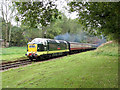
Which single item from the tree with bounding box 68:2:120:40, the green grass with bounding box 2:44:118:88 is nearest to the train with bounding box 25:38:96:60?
the green grass with bounding box 2:44:118:88

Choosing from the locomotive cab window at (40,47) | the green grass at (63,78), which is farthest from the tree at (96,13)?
the locomotive cab window at (40,47)

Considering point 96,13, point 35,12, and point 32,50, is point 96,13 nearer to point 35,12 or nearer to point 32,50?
point 35,12

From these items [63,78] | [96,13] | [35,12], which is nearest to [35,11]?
[35,12]

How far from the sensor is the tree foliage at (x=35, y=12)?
5047 millimetres

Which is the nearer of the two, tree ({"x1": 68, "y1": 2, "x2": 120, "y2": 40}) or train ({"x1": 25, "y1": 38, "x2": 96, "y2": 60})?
tree ({"x1": 68, "y1": 2, "x2": 120, "y2": 40})

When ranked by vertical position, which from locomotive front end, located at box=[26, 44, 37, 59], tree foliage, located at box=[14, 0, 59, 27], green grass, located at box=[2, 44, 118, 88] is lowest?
green grass, located at box=[2, 44, 118, 88]

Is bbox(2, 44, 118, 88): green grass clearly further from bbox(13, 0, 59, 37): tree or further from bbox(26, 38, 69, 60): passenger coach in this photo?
bbox(26, 38, 69, 60): passenger coach

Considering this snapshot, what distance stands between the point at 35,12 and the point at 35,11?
0.05m

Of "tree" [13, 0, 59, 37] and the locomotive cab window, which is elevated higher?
"tree" [13, 0, 59, 37]

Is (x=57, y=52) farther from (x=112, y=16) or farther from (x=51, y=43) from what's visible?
(x=112, y=16)

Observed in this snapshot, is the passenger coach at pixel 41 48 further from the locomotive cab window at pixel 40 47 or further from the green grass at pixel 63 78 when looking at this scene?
the green grass at pixel 63 78

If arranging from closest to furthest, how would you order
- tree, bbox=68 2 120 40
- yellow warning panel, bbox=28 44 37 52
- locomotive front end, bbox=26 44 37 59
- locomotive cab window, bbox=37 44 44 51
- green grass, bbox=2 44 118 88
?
green grass, bbox=2 44 118 88, tree, bbox=68 2 120 40, locomotive front end, bbox=26 44 37 59, yellow warning panel, bbox=28 44 37 52, locomotive cab window, bbox=37 44 44 51

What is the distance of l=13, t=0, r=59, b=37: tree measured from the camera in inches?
199

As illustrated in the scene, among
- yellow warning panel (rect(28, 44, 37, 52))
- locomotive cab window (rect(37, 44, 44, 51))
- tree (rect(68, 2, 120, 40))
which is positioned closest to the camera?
tree (rect(68, 2, 120, 40))
